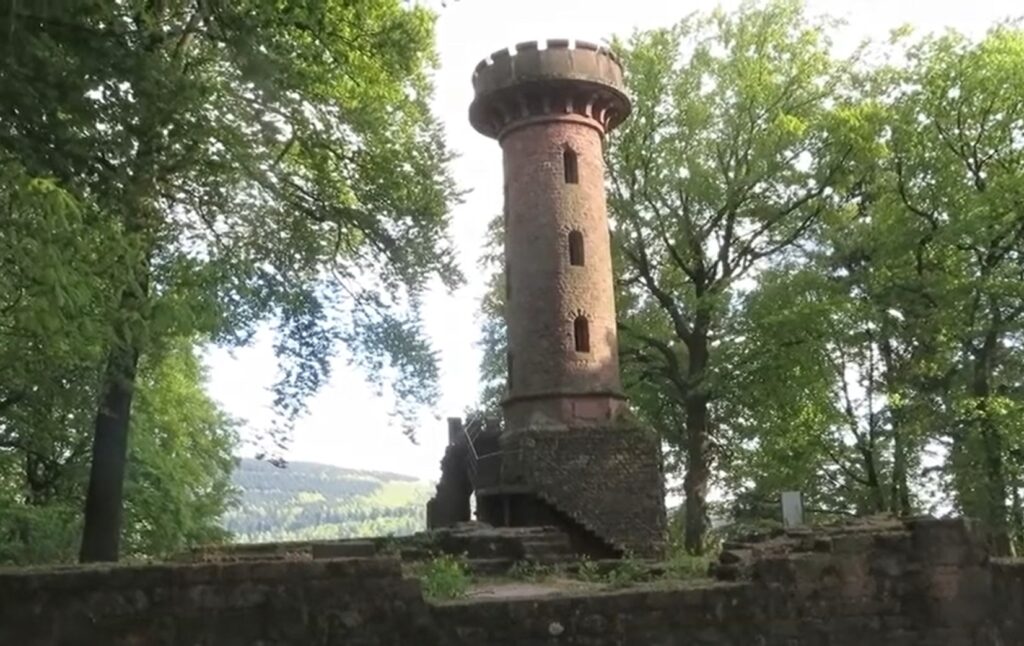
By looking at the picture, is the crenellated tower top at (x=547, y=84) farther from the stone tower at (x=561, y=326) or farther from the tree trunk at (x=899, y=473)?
the tree trunk at (x=899, y=473)

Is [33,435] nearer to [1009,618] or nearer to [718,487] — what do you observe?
[1009,618]

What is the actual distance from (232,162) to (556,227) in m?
9.29

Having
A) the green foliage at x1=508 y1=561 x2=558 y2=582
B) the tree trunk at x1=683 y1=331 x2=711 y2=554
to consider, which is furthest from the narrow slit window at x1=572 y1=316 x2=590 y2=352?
the green foliage at x1=508 y1=561 x2=558 y2=582

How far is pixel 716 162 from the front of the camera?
24625 mm

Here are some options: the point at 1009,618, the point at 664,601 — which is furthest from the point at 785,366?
the point at 664,601

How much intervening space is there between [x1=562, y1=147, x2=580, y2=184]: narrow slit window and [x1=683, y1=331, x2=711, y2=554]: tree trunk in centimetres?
568

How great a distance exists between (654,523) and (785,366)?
18.0ft

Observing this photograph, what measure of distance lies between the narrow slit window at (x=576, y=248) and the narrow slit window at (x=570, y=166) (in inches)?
48.7

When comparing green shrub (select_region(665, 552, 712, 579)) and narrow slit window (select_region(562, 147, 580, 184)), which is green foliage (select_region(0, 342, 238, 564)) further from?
narrow slit window (select_region(562, 147, 580, 184))

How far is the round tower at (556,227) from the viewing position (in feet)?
64.0

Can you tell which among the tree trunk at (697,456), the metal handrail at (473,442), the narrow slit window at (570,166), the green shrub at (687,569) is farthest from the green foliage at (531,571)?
the narrow slit window at (570,166)

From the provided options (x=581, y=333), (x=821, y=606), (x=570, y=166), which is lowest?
(x=821, y=606)

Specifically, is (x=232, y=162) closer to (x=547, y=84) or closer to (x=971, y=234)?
(x=547, y=84)

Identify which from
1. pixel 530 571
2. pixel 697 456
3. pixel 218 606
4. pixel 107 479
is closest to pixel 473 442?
pixel 697 456
